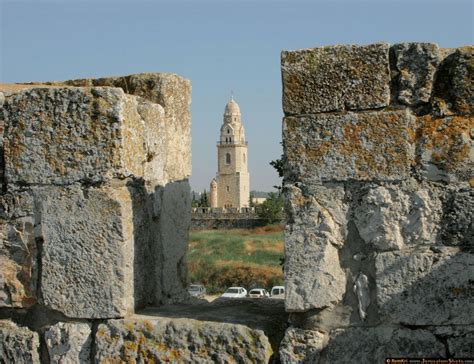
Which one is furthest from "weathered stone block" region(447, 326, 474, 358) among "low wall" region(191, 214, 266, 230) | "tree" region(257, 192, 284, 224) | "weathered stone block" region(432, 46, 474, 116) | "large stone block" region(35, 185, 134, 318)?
"low wall" region(191, 214, 266, 230)

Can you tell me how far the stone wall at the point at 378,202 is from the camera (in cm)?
329

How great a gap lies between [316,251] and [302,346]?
1.50ft

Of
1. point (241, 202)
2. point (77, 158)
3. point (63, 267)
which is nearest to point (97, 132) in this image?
point (77, 158)

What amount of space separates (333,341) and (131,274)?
1.12 metres

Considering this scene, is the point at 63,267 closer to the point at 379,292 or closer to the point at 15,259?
the point at 15,259

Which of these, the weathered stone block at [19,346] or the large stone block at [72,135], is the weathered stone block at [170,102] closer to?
the large stone block at [72,135]

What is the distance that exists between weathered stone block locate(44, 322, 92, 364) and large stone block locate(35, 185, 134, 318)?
0.07 m

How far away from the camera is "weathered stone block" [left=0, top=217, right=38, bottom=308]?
3947mm

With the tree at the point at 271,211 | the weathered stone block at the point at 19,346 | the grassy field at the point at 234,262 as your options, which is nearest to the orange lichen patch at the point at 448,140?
the weathered stone block at the point at 19,346

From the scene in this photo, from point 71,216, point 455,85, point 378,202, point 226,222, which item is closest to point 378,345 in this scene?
point 378,202

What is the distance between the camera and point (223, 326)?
357 centimetres

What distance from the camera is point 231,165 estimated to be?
89625 mm

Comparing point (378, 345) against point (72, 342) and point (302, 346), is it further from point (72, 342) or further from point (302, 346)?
point (72, 342)

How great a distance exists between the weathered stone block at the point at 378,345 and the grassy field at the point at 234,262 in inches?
919
